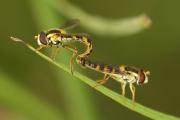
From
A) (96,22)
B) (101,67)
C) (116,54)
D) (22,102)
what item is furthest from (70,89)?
(116,54)

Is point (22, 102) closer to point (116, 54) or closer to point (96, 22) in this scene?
point (96, 22)

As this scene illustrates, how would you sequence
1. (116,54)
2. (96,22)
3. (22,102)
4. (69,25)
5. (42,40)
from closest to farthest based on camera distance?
1. (42,40)
2. (69,25)
3. (22,102)
4. (96,22)
5. (116,54)

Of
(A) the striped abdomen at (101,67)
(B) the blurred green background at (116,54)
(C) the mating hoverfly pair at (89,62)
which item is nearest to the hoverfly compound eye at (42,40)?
(C) the mating hoverfly pair at (89,62)

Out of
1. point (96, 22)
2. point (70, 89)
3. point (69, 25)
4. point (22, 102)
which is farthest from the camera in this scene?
point (96, 22)

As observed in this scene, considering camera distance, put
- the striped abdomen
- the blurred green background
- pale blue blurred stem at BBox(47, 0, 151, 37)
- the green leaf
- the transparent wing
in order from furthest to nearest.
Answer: the blurred green background < pale blue blurred stem at BBox(47, 0, 151, 37) < the green leaf < the transparent wing < the striped abdomen

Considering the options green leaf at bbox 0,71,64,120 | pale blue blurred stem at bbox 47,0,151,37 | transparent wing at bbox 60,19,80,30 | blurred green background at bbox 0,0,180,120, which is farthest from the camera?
blurred green background at bbox 0,0,180,120

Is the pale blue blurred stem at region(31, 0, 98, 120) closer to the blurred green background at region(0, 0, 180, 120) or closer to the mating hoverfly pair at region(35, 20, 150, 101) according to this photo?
the blurred green background at region(0, 0, 180, 120)

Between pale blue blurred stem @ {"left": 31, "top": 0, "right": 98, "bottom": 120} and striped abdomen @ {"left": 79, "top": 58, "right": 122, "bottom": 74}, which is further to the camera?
pale blue blurred stem @ {"left": 31, "top": 0, "right": 98, "bottom": 120}

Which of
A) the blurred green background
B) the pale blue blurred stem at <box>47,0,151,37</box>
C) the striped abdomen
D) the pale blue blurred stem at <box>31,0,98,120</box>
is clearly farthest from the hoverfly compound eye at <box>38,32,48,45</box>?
the blurred green background

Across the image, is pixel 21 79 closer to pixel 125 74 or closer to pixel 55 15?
pixel 55 15
